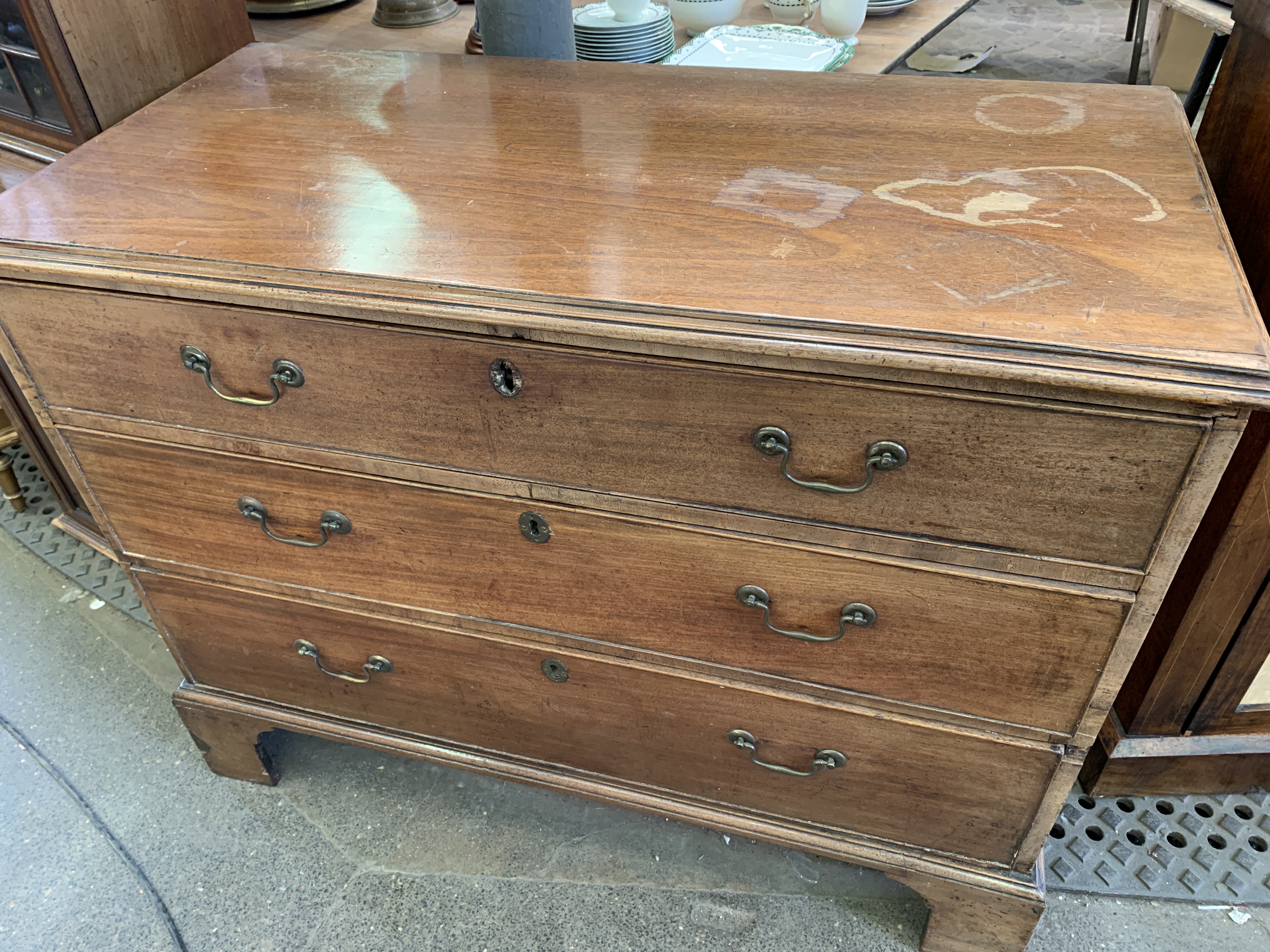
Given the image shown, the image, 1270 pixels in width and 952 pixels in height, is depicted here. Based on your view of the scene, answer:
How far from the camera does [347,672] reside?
1.34 m

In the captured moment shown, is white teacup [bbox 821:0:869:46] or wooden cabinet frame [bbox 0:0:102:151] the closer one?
wooden cabinet frame [bbox 0:0:102:151]

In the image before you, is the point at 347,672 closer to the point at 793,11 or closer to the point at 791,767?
the point at 791,767

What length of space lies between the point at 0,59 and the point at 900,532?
1.48m

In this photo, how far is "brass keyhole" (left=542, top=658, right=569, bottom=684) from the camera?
1187 millimetres

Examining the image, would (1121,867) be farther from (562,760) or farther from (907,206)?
(907,206)

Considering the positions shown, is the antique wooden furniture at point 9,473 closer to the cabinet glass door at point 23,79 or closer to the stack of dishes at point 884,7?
the cabinet glass door at point 23,79

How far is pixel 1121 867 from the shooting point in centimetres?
138

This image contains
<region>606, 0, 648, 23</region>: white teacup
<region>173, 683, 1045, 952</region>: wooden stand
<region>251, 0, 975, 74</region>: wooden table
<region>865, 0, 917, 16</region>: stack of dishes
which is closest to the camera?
<region>173, 683, 1045, 952</region>: wooden stand

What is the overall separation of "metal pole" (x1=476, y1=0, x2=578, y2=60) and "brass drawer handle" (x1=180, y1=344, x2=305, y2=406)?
0.65 meters

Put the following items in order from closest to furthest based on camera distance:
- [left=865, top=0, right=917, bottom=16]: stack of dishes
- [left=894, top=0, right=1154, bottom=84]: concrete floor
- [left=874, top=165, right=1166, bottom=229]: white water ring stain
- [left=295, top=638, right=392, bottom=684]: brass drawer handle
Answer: [left=874, top=165, right=1166, bottom=229]: white water ring stain < [left=295, top=638, right=392, bottom=684]: brass drawer handle < [left=865, top=0, right=917, bottom=16]: stack of dishes < [left=894, top=0, right=1154, bottom=84]: concrete floor

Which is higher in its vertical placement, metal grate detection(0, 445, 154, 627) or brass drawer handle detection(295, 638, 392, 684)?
brass drawer handle detection(295, 638, 392, 684)

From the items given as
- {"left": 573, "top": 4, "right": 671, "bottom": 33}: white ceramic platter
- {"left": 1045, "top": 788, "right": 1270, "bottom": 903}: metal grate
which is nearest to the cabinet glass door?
{"left": 573, "top": 4, "right": 671, "bottom": 33}: white ceramic platter

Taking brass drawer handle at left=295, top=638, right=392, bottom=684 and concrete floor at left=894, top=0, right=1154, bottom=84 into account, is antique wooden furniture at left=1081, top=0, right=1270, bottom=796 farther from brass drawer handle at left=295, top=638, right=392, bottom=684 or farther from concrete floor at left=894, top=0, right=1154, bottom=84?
concrete floor at left=894, top=0, right=1154, bottom=84

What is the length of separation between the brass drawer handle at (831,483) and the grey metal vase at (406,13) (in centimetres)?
132
